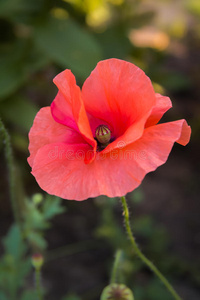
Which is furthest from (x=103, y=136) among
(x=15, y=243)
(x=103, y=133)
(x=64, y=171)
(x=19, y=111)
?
(x=19, y=111)

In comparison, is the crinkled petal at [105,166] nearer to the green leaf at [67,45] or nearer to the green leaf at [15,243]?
the green leaf at [15,243]

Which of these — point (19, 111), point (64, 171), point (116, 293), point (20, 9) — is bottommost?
point (19, 111)

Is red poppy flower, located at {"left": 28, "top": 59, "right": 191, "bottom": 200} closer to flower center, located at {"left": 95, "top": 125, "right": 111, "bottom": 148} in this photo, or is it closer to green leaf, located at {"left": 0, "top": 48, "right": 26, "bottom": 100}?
flower center, located at {"left": 95, "top": 125, "right": 111, "bottom": 148}

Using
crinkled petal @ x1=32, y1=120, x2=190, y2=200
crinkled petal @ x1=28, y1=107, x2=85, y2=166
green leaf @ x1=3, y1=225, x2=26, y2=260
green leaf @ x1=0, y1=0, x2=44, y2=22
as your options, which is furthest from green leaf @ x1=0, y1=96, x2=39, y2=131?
crinkled petal @ x1=32, y1=120, x2=190, y2=200

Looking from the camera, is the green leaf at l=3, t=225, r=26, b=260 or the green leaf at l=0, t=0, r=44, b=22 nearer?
the green leaf at l=3, t=225, r=26, b=260

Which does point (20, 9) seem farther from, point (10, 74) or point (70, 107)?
point (70, 107)

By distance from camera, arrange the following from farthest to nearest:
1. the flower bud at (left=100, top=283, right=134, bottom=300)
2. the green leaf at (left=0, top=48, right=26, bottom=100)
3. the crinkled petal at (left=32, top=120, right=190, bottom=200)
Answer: the green leaf at (left=0, top=48, right=26, bottom=100), the flower bud at (left=100, top=283, right=134, bottom=300), the crinkled petal at (left=32, top=120, right=190, bottom=200)

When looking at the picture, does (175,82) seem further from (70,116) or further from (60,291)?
(70,116)
